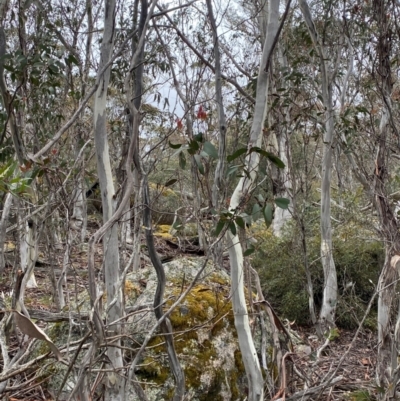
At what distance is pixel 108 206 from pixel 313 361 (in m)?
2.33

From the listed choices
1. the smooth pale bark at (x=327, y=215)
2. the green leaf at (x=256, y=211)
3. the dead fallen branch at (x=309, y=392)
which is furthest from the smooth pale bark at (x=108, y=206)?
the smooth pale bark at (x=327, y=215)

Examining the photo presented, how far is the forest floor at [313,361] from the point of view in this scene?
111 inches

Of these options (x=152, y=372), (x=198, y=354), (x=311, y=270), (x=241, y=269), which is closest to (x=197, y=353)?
(x=198, y=354)

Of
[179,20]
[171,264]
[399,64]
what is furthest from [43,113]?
[399,64]

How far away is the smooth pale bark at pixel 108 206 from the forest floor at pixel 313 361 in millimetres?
220

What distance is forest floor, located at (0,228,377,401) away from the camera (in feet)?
9.27

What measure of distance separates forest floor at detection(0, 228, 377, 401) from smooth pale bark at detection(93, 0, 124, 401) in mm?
220

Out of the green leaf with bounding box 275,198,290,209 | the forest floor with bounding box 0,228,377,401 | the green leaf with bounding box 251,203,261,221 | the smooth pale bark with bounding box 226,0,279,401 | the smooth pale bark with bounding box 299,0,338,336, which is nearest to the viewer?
the green leaf with bounding box 275,198,290,209

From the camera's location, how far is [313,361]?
11.8ft

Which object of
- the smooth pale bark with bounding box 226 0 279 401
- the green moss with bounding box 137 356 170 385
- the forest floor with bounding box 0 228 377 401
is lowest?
the forest floor with bounding box 0 228 377 401

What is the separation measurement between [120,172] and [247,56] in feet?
18.9

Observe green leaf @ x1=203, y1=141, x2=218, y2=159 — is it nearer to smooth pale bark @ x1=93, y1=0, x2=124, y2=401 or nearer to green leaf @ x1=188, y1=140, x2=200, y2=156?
green leaf @ x1=188, y1=140, x2=200, y2=156

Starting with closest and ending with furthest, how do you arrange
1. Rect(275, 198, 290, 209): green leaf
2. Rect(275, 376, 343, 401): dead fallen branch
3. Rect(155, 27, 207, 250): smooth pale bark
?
Rect(275, 198, 290, 209): green leaf → Rect(155, 27, 207, 250): smooth pale bark → Rect(275, 376, 343, 401): dead fallen branch

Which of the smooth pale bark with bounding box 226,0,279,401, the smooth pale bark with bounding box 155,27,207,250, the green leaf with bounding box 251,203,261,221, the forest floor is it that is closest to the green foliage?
the forest floor
